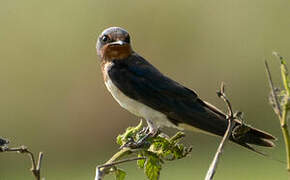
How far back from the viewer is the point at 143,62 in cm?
454

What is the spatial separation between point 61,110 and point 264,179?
3.22m

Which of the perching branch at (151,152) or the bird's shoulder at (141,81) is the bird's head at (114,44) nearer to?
the bird's shoulder at (141,81)

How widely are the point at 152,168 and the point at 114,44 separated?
2329 millimetres

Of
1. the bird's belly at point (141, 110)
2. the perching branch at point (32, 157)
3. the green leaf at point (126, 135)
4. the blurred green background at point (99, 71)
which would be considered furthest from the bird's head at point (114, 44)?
the blurred green background at point (99, 71)

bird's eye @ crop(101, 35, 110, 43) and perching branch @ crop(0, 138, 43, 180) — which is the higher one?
bird's eye @ crop(101, 35, 110, 43)

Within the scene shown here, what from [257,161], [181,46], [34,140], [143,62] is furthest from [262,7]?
[143,62]

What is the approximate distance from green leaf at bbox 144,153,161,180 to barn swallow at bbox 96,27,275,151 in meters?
1.66

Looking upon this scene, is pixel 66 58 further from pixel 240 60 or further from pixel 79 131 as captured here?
pixel 240 60

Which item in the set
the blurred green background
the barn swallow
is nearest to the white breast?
the barn swallow

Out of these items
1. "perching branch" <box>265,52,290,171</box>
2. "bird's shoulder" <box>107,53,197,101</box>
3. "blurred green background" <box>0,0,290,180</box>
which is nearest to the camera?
→ "perching branch" <box>265,52,290,171</box>

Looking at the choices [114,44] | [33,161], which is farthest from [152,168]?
[114,44]

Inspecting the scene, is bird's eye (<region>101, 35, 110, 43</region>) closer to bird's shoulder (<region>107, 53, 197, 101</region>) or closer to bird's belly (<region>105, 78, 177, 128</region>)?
bird's shoulder (<region>107, 53, 197, 101</region>)

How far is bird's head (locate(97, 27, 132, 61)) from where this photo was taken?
443cm

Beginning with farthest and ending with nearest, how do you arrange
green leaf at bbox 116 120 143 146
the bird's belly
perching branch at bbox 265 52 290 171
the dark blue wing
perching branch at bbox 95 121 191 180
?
the bird's belly, the dark blue wing, green leaf at bbox 116 120 143 146, perching branch at bbox 95 121 191 180, perching branch at bbox 265 52 290 171
